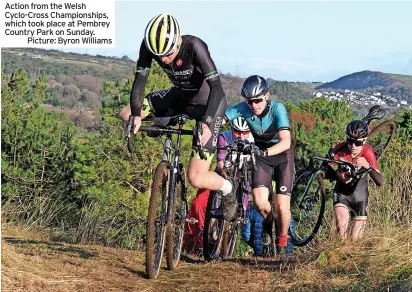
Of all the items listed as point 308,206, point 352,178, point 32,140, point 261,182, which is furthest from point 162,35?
point 32,140

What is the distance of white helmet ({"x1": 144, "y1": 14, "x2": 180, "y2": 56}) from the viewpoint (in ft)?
22.4

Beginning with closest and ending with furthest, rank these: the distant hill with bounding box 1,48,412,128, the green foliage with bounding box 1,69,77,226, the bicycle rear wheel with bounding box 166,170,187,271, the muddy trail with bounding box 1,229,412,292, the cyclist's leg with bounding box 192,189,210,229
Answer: the muddy trail with bounding box 1,229,412,292
the bicycle rear wheel with bounding box 166,170,187,271
the cyclist's leg with bounding box 192,189,210,229
the green foliage with bounding box 1,69,77,226
the distant hill with bounding box 1,48,412,128

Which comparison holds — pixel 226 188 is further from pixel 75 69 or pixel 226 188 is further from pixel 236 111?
pixel 75 69

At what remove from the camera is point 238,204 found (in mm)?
8734

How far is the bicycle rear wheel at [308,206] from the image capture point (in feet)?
33.3

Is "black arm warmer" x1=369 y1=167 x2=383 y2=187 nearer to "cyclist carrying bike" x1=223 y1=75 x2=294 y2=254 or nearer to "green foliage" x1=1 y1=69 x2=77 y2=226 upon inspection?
"cyclist carrying bike" x1=223 y1=75 x2=294 y2=254

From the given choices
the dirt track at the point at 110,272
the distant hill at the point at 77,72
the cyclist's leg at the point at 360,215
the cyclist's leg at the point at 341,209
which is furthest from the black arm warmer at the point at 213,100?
the distant hill at the point at 77,72

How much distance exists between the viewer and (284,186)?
928 cm

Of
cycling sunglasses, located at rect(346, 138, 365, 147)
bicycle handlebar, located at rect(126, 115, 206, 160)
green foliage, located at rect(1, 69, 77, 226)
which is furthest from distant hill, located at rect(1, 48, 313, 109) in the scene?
bicycle handlebar, located at rect(126, 115, 206, 160)

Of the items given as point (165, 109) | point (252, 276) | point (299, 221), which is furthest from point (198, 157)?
point (299, 221)

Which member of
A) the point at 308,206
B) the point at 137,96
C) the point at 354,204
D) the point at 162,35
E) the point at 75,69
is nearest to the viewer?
the point at 162,35

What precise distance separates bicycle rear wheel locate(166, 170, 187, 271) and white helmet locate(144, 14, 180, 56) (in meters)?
1.38

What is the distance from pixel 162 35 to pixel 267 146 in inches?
106

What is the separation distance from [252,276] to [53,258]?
199 centimetres
